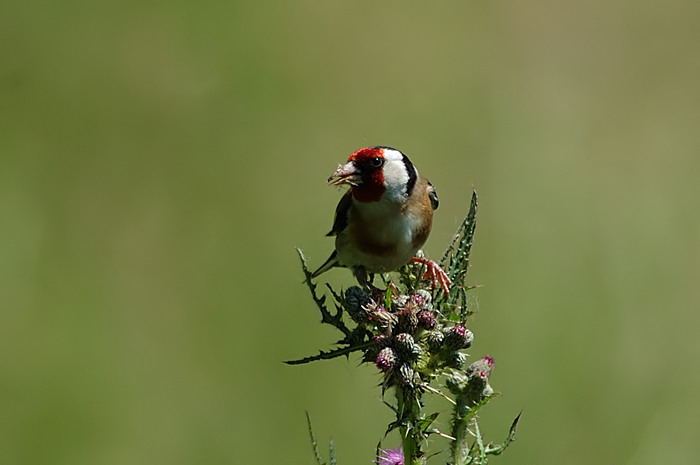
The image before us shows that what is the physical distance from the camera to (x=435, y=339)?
3062 mm

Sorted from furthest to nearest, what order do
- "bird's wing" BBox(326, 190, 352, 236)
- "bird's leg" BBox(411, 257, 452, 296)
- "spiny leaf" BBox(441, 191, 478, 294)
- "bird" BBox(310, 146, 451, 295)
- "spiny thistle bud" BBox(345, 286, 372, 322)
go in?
1. "bird's wing" BBox(326, 190, 352, 236)
2. "bird" BBox(310, 146, 451, 295)
3. "bird's leg" BBox(411, 257, 452, 296)
4. "spiny leaf" BBox(441, 191, 478, 294)
5. "spiny thistle bud" BBox(345, 286, 372, 322)

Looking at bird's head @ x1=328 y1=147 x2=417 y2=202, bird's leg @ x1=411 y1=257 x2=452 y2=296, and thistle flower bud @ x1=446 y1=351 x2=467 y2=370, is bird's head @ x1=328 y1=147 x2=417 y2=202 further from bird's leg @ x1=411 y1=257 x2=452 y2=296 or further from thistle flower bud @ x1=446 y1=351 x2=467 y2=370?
thistle flower bud @ x1=446 y1=351 x2=467 y2=370

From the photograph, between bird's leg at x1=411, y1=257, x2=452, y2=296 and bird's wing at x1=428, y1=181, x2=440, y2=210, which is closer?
bird's leg at x1=411, y1=257, x2=452, y2=296

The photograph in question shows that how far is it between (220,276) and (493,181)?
8.43 feet

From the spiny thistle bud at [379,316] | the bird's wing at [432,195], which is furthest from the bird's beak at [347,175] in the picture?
the spiny thistle bud at [379,316]

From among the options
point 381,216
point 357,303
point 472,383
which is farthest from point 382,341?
point 381,216

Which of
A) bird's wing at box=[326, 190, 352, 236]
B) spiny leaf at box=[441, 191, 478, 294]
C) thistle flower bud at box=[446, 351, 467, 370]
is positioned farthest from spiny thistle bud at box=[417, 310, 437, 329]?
bird's wing at box=[326, 190, 352, 236]

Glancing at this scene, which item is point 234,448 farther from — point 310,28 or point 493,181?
point 310,28

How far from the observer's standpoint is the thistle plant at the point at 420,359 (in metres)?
2.98

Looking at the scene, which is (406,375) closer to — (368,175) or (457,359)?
(457,359)

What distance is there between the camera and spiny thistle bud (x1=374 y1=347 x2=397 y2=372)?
295 centimetres

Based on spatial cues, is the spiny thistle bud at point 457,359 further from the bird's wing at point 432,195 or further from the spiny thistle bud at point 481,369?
the bird's wing at point 432,195

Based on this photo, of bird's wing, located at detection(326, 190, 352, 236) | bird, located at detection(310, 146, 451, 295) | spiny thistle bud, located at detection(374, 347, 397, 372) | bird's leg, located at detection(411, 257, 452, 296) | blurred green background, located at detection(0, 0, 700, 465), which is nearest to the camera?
spiny thistle bud, located at detection(374, 347, 397, 372)

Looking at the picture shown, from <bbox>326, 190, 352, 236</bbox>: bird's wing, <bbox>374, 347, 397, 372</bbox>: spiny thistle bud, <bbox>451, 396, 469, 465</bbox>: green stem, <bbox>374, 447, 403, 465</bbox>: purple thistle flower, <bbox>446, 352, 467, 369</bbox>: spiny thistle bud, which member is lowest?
<bbox>374, 447, 403, 465</bbox>: purple thistle flower
